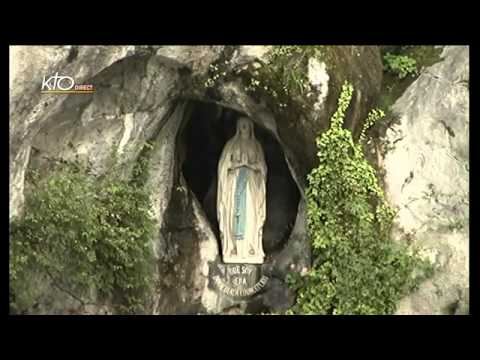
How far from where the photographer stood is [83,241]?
924 centimetres

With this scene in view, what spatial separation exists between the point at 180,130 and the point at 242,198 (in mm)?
1119

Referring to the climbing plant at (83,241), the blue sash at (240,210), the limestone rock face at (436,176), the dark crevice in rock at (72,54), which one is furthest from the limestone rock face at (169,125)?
the limestone rock face at (436,176)

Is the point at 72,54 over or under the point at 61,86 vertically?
over

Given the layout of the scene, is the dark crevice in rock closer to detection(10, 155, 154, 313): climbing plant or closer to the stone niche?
detection(10, 155, 154, 313): climbing plant

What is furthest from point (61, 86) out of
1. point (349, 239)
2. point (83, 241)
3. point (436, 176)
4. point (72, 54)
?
point (436, 176)

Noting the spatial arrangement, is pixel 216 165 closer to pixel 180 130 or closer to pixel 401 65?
pixel 180 130

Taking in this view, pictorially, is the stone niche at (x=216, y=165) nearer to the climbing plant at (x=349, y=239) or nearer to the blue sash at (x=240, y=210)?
the blue sash at (x=240, y=210)

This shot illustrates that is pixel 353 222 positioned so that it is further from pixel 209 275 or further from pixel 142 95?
pixel 142 95

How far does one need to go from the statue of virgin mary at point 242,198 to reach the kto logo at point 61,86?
6.72 feet

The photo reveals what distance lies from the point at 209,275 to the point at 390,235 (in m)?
2.26

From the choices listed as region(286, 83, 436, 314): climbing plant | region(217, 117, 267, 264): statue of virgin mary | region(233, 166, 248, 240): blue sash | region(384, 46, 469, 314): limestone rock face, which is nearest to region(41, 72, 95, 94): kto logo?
region(217, 117, 267, 264): statue of virgin mary

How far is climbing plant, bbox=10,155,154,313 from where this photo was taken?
29.3ft

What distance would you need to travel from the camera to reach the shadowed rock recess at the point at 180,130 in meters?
9.02

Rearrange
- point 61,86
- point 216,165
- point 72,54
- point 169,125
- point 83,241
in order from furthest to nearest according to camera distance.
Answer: point 216,165 → point 169,125 → point 83,241 → point 61,86 → point 72,54
